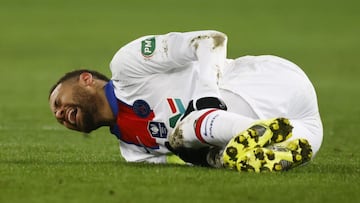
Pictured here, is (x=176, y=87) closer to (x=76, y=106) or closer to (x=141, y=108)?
(x=141, y=108)

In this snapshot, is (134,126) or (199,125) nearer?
(199,125)

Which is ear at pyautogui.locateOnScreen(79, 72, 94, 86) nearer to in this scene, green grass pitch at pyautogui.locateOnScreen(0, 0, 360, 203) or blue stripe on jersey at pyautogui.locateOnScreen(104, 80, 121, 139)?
blue stripe on jersey at pyautogui.locateOnScreen(104, 80, 121, 139)

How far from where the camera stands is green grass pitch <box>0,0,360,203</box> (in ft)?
25.2

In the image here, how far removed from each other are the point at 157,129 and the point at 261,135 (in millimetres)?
1198

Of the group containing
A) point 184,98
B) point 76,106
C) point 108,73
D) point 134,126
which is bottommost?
point 108,73

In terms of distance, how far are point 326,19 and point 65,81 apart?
31005 millimetres

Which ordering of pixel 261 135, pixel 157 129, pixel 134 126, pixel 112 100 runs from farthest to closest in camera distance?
1. pixel 112 100
2. pixel 134 126
3. pixel 157 129
4. pixel 261 135

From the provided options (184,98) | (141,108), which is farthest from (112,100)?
(184,98)

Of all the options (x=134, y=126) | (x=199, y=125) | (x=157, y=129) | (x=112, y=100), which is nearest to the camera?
(x=199, y=125)

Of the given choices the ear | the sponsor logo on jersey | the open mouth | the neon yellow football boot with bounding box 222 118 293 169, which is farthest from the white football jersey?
the neon yellow football boot with bounding box 222 118 293 169

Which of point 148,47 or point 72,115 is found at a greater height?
point 148,47

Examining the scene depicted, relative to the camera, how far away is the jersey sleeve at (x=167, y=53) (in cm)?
898

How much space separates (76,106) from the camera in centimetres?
922

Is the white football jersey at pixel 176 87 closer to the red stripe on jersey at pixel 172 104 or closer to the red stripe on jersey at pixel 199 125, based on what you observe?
the red stripe on jersey at pixel 172 104
